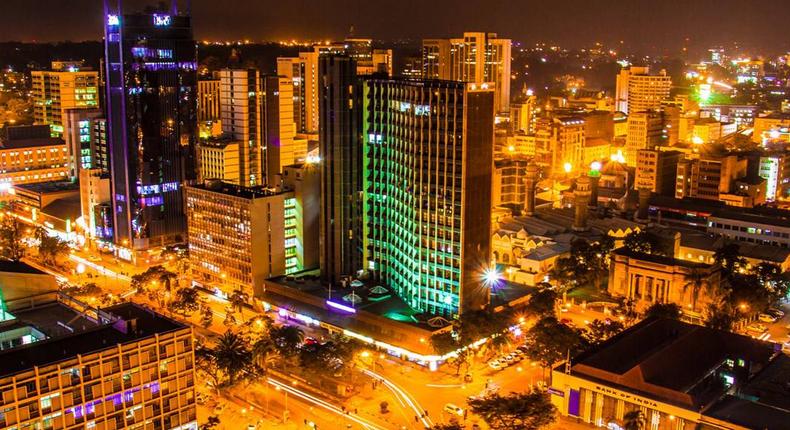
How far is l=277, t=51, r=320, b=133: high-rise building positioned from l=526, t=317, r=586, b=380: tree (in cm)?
12809

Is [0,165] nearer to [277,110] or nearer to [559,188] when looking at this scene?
[277,110]

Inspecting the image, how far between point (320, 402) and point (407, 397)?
319 inches

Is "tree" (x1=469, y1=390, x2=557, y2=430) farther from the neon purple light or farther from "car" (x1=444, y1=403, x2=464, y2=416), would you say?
the neon purple light

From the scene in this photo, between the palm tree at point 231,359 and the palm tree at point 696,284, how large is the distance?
52.9 meters

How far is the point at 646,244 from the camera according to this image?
110 meters

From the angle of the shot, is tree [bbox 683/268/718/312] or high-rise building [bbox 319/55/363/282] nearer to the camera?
high-rise building [bbox 319/55/363/282]

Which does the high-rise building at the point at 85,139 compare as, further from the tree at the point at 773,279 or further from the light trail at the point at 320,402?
the tree at the point at 773,279

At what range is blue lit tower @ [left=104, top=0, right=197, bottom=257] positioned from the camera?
117 meters

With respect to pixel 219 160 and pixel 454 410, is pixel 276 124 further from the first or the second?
pixel 454 410

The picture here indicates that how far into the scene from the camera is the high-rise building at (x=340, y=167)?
92.5 meters

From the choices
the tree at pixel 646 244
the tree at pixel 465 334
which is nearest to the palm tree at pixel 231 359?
the tree at pixel 465 334

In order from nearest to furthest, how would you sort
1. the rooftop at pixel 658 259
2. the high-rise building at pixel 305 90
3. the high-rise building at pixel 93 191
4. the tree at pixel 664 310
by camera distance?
the tree at pixel 664 310
the rooftop at pixel 658 259
the high-rise building at pixel 93 191
the high-rise building at pixel 305 90

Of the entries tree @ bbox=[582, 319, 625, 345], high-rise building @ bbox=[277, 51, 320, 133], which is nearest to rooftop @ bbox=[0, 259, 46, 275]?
tree @ bbox=[582, 319, 625, 345]

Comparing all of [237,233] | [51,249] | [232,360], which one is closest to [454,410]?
[232,360]
